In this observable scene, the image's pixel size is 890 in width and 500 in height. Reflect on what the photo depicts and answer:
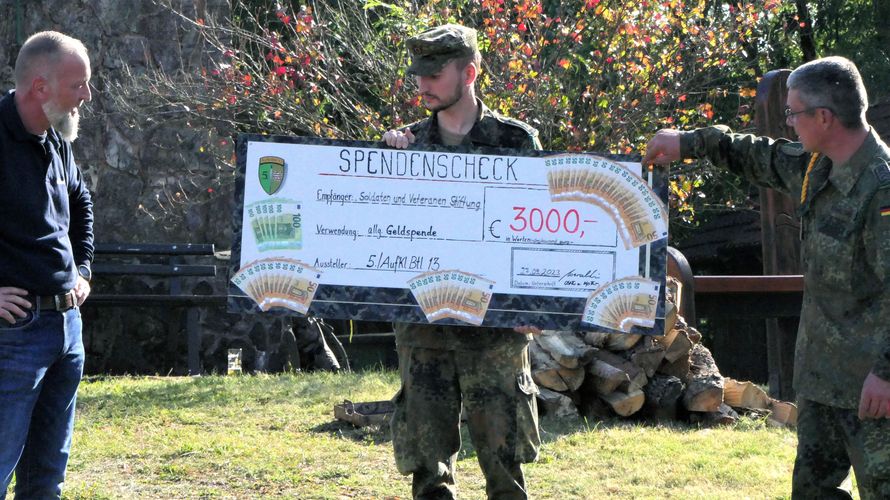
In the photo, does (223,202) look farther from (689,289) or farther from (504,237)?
(504,237)

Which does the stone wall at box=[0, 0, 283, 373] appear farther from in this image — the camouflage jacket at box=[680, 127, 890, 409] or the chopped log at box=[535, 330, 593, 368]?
the camouflage jacket at box=[680, 127, 890, 409]

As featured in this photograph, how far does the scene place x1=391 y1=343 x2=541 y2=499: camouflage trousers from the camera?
14.9 feet

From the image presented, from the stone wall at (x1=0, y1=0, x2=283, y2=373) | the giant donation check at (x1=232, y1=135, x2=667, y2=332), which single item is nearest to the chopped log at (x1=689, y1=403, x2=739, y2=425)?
the giant donation check at (x1=232, y1=135, x2=667, y2=332)

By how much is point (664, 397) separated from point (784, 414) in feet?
2.87

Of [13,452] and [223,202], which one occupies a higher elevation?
[223,202]

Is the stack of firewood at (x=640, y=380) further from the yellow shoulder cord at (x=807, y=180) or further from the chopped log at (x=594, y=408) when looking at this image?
the yellow shoulder cord at (x=807, y=180)

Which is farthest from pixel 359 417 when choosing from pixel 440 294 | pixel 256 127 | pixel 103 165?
pixel 103 165

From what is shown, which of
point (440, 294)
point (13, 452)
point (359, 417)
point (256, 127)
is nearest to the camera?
point (13, 452)

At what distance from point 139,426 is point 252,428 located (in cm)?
80

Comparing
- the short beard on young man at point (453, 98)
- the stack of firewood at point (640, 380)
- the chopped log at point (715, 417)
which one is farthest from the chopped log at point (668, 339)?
the short beard on young man at point (453, 98)

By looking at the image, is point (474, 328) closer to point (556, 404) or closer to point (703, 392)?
point (556, 404)

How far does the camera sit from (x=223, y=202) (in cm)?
1268

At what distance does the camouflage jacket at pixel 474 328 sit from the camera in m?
4.59

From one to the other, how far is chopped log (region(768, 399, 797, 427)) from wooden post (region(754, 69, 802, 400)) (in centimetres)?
75
